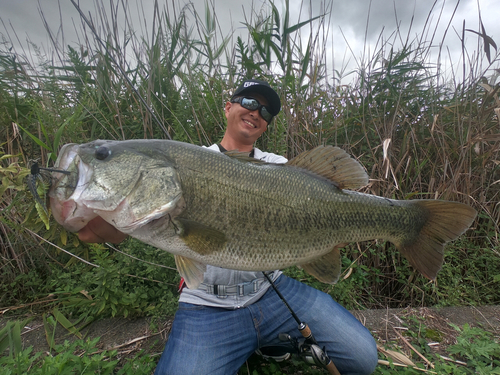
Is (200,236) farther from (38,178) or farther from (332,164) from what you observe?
(332,164)

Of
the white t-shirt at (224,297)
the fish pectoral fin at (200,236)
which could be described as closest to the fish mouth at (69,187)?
the fish pectoral fin at (200,236)

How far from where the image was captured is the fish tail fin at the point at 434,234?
1677 mm

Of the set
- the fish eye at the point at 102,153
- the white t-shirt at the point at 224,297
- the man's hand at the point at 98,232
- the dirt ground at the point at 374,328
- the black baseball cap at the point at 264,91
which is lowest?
the dirt ground at the point at 374,328

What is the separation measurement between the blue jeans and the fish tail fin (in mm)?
777

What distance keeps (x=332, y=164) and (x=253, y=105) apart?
122 cm

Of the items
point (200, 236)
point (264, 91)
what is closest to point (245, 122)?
point (264, 91)

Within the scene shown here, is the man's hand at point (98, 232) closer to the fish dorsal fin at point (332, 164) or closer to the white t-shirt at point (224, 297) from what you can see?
the white t-shirt at point (224, 297)

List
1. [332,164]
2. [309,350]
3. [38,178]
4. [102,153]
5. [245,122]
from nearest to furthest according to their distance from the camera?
[38,178]
[102,153]
[332,164]
[309,350]
[245,122]

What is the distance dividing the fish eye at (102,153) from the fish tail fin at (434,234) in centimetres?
179

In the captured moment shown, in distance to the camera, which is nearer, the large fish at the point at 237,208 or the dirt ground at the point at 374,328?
the large fish at the point at 237,208

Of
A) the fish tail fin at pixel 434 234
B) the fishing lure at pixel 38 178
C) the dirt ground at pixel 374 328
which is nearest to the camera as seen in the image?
the fishing lure at pixel 38 178

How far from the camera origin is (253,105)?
8.66ft

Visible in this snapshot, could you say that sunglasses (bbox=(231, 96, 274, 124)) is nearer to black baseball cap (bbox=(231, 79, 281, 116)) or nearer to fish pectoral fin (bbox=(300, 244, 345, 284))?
black baseball cap (bbox=(231, 79, 281, 116))

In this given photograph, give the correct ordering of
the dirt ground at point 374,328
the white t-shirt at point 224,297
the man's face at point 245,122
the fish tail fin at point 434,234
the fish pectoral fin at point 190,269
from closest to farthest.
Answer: the fish pectoral fin at point 190,269
the fish tail fin at point 434,234
the white t-shirt at point 224,297
the dirt ground at point 374,328
the man's face at point 245,122
